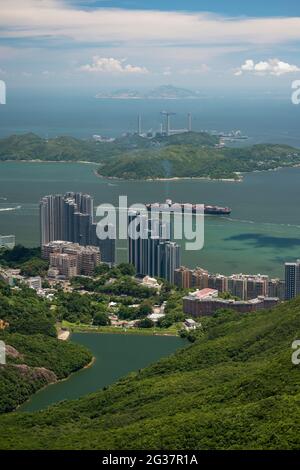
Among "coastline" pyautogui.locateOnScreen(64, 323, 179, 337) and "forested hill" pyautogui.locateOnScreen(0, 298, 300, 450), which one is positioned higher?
"forested hill" pyautogui.locateOnScreen(0, 298, 300, 450)

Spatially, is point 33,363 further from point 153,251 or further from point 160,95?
point 160,95

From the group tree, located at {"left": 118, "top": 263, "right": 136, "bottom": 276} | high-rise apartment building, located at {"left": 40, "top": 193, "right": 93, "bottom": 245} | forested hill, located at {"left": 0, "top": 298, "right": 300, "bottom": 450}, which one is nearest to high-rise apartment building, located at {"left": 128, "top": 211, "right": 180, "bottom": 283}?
tree, located at {"left": 118, "top": 263, "right": 136, "bottom": 276}

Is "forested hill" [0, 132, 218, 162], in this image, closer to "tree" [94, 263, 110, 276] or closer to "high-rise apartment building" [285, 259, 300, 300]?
"tree" [94, 263, 110, 276]

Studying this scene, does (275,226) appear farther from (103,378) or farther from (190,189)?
(103,378)

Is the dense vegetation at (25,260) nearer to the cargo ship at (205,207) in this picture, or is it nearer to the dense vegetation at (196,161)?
the cargo ship at (205,207)

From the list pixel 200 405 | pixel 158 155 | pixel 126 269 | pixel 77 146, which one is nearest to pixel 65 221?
pixel 126 269

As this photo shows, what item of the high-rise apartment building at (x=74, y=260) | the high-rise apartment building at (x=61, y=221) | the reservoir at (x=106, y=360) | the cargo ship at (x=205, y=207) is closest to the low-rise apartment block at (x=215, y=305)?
the reservoir at (x=106, y=360)
